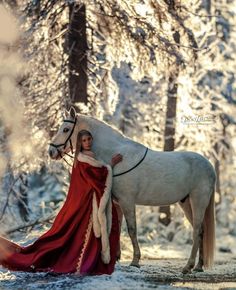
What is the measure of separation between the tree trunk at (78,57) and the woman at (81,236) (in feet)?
13.9

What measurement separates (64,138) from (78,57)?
173 inches

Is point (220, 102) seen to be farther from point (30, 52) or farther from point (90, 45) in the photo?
point (30, 52)

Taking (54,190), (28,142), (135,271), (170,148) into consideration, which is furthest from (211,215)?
(54,190)

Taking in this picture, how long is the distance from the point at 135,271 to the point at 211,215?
1521mm

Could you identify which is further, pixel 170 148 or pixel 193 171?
pixel 170 148

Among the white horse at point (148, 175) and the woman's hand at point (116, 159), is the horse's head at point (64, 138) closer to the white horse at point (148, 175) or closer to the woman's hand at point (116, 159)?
the white horse at point (148, 175)

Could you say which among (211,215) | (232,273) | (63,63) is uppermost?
(63,63)

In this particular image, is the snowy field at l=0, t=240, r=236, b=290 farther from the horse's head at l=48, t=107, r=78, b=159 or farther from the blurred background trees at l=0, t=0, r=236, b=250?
the blurred background trees at l=0, t=0, r=236, b=250

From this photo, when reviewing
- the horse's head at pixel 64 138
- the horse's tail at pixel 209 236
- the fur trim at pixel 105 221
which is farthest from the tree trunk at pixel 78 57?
the fur trim at pixel 105 221

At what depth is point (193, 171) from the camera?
26.8 ft

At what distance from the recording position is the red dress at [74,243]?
7219 millimetres

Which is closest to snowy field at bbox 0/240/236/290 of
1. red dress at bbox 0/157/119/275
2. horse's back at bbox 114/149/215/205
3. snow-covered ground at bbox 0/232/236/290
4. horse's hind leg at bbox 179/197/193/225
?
snow-covered ground at bbox 0/232/236/290

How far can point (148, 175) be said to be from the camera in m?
7.81

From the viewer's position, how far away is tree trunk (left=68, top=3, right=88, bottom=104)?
1162cm
